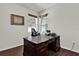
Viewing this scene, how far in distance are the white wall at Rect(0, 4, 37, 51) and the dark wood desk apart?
0.48 feet

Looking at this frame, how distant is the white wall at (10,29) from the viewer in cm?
107

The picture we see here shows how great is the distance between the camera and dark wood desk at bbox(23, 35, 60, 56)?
119 cm

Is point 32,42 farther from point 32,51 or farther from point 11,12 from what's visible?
point 11,12

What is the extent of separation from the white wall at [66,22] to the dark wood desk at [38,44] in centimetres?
14

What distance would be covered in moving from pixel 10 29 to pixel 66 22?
0.97 m

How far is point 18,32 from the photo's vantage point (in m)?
1.17

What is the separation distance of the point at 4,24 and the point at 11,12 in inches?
9.1

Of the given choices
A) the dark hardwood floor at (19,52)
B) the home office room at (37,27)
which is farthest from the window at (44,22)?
the dark hardwood floor at (19,52)

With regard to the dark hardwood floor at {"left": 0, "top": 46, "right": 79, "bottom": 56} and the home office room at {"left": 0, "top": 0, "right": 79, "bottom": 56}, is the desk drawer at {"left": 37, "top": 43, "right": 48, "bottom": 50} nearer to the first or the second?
the home office room at {"left": 0, "top": 0, "right": 79, "bottom": 56}

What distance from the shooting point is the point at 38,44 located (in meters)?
1.21

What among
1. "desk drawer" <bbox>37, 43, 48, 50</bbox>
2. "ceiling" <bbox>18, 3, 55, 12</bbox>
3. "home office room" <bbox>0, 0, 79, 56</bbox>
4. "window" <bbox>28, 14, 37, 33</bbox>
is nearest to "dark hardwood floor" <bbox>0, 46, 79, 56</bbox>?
"home office room" <bbox>0, 0, 79, 56</bbox>

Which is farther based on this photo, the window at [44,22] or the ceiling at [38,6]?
the window at [44,22]

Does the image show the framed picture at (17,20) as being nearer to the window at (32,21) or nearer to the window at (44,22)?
the window at (32,21)

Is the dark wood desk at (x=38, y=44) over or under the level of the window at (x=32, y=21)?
under
